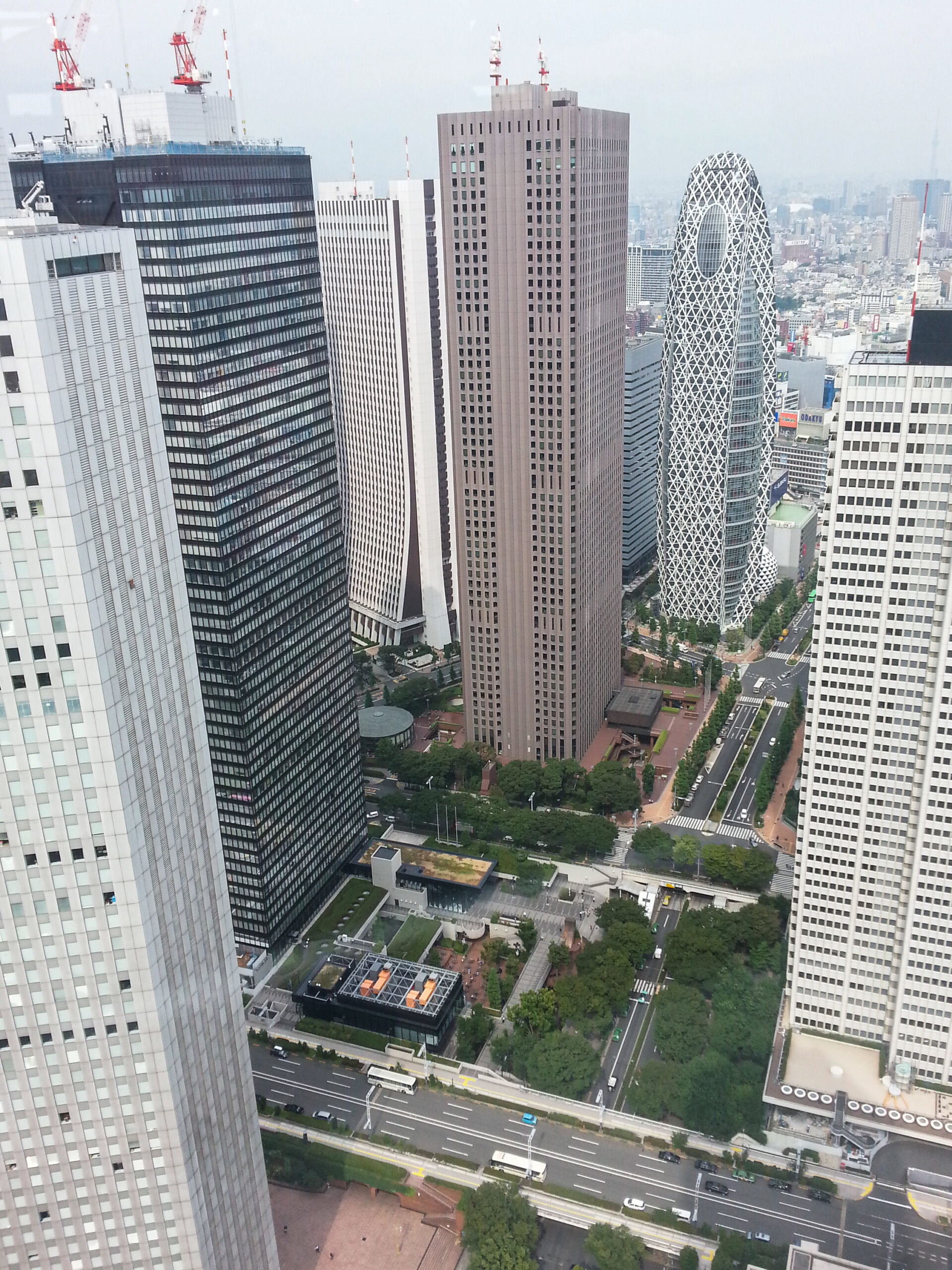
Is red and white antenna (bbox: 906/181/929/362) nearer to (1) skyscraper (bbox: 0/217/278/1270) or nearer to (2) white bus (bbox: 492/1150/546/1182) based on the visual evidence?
(1) skyscraper (bbox: 0/217/278/1270)

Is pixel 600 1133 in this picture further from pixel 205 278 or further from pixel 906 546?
pixel 205 278

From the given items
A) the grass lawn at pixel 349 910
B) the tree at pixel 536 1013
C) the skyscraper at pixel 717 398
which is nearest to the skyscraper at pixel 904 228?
the skyscraper at pixel 717 398

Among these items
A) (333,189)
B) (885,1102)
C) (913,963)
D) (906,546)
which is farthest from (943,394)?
(333,189)

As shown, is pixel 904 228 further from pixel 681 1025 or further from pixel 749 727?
pixel 681 1025

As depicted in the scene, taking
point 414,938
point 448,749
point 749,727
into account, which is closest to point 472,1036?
point 414,938

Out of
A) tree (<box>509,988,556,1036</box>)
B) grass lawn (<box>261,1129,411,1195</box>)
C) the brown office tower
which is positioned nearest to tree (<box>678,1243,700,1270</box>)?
grass lawn (<box>261,1129,411,1195</box>)

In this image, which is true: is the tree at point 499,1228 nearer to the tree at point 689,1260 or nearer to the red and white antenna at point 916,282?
the tree at point 689,1260

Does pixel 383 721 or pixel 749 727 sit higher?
pixel 383 721
